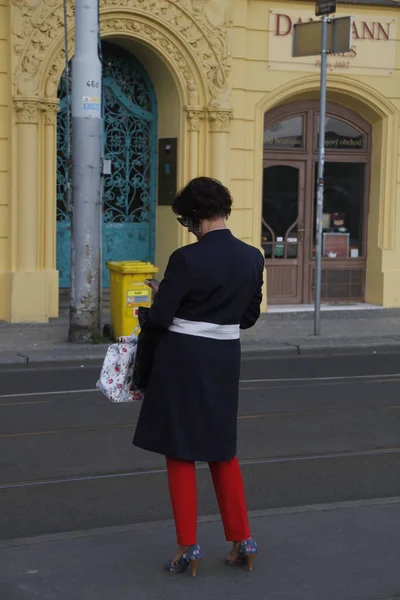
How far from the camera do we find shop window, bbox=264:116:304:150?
16859mm

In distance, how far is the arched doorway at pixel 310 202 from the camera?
17000 millimetres

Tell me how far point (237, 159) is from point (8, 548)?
38.7ft

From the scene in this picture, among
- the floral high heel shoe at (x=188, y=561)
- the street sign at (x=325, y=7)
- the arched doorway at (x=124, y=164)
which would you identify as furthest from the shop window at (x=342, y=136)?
the floral high heel shoe at (x=188, y=561)

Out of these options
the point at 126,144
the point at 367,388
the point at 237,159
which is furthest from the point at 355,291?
the point at 367,388

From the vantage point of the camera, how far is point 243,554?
4844mm

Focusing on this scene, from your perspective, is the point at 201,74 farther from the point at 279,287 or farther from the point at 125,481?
the point at 125,481

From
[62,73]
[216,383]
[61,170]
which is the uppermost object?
[62,73]

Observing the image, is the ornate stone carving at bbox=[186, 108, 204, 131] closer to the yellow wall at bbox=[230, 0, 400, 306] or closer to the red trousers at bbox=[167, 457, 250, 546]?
the yellow wall at bbox=[230, 0, 400, 306]

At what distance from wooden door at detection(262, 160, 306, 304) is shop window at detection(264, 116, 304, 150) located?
0.29 meters

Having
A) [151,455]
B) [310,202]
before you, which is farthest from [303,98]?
[151,455]

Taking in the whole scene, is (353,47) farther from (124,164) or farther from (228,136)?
(124,164)

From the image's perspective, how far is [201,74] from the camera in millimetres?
15742

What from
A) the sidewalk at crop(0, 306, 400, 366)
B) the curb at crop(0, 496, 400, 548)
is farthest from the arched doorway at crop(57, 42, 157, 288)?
the curb at crop(0, 496, 400, 548)

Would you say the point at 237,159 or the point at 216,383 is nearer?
the point at 216,383
